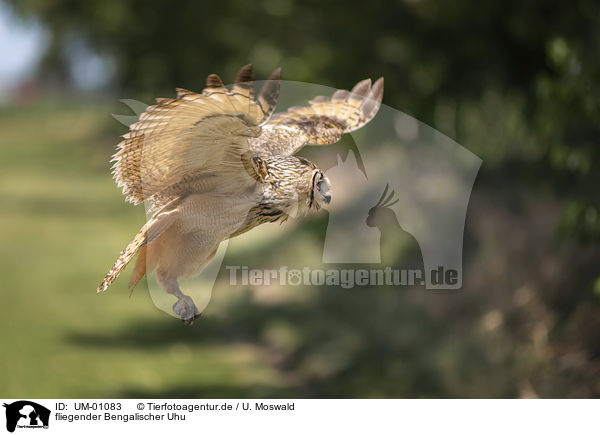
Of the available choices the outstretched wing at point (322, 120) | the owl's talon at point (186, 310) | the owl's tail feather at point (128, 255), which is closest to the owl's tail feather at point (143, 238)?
the owl's tail feather at point (128, 255)

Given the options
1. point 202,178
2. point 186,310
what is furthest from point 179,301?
point 202,178

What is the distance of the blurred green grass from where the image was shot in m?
11.5

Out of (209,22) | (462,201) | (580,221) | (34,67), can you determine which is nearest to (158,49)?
(209,22)

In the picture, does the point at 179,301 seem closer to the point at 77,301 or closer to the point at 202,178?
the point at 202,178

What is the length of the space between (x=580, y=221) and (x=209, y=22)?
336 inches

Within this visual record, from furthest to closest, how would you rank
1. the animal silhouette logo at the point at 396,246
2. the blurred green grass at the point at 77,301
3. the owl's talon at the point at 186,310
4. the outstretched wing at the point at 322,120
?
the blurred green grass at the point at 77,301
the animal silhouette logo at the point at 396,246
the outstretched wing at the point at 322,120
the owl's talon at the point at 186,310

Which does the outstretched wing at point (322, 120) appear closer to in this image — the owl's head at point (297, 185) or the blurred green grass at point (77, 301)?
the owl's head at point (297, 185)

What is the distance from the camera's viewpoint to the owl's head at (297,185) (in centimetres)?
154

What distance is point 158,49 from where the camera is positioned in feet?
34.4

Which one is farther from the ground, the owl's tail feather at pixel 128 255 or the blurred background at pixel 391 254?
the blurred background at pixel 391 254

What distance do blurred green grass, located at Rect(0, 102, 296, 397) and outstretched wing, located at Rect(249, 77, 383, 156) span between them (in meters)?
6.07
